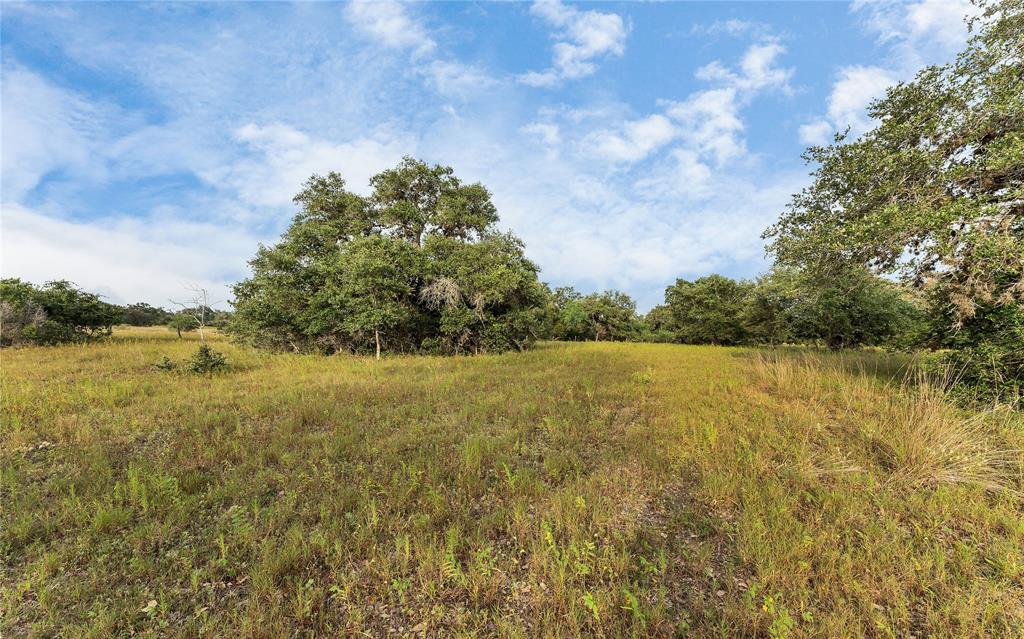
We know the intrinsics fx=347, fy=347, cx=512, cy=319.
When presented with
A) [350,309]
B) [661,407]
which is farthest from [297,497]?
[350,309]

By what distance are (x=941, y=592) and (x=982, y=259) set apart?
7.33 meters

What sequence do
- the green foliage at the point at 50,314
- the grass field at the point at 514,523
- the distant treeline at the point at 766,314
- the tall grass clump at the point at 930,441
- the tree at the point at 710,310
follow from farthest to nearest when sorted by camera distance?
the tree at the point at 710,310 → the green foliage at the point at 50,314 → the distant treeline at the point at 766,314 → the tall grass clump at the point at 930,441 → the grass field at the point at 514,523

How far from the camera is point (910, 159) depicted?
762 cm

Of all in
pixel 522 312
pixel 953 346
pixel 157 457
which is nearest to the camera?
pixel 157 457

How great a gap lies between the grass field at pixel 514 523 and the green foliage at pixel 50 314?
17.7m

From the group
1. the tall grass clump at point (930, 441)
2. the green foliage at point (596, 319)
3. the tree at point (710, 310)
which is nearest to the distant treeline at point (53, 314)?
the tall grass clump at point (930, 441)

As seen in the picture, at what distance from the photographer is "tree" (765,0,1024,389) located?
20.9 ft

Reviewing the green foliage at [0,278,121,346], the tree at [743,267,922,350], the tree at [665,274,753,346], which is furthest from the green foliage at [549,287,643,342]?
the green foliage at [0,278,121,346]

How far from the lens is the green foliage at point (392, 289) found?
54.6ft

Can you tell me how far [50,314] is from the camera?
19484mm

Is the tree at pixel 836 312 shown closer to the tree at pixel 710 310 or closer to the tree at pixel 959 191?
the tree at pixel 710 310

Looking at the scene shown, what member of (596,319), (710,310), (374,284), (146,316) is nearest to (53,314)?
(374,284)

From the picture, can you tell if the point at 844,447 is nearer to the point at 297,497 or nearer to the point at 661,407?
the point at 661,407

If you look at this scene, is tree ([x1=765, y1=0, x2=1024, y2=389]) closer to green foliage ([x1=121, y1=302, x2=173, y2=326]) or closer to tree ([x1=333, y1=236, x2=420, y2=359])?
tree ([x1=333, y1=236, x2=420, y2=359])
